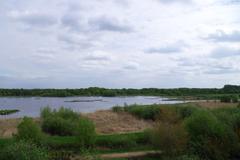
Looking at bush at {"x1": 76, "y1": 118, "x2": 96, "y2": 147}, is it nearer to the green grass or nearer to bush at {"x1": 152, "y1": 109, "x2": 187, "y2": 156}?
the green grass

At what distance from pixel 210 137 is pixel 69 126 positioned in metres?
13.9

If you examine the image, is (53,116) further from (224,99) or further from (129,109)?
(224,99)

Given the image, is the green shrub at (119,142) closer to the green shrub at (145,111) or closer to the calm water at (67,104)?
the green shrub at (145,111)

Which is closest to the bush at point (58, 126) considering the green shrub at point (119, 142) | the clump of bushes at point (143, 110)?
the green shrub at point (119, 142)

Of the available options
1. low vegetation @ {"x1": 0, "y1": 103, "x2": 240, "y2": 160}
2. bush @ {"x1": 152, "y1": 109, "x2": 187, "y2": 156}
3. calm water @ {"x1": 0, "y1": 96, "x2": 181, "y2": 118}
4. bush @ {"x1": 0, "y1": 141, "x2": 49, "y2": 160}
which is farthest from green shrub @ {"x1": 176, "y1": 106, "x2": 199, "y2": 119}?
bush @ {"x1": 0, "y1": 141, "x2": 49, "y2": 160}

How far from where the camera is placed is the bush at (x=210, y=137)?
30641mm

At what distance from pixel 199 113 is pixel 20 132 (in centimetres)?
1385

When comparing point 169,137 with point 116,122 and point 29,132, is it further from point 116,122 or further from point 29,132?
point 116,122

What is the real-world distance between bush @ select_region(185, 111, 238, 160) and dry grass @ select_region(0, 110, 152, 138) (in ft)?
44.8

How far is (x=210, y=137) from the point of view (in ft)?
106

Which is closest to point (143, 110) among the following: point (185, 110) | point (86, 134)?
point (185, 110)

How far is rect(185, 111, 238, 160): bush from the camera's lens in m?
30.6

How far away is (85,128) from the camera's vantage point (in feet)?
103

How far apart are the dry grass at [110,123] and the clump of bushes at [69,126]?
252 centimetres
